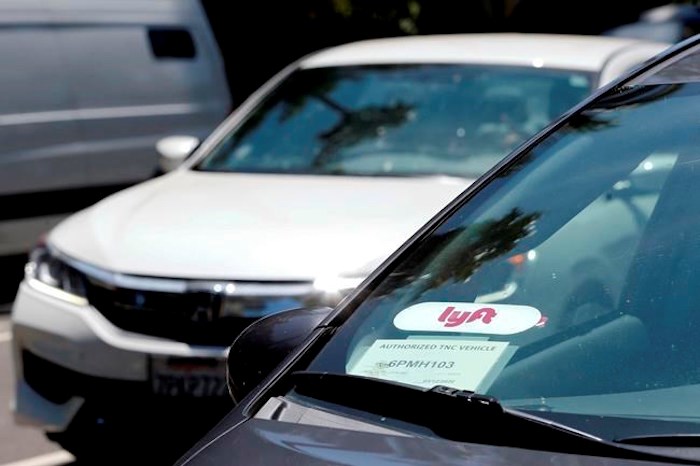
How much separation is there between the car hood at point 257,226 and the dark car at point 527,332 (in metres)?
1.62

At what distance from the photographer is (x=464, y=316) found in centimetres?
274

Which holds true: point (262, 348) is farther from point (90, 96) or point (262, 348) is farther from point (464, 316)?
point (90, 96)

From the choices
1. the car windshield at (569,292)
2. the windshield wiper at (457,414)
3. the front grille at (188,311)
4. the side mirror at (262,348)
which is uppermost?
the car windshield at (569,292)

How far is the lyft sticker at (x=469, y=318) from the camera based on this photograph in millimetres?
2689

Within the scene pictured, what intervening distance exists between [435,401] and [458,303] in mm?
367

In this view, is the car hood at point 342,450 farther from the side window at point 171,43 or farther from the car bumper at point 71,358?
the side window at point 171,43

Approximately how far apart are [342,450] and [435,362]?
33 centimetres

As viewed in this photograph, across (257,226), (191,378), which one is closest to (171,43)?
(257,226)

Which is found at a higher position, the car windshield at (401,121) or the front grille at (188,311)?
the car windshield at (401,121)

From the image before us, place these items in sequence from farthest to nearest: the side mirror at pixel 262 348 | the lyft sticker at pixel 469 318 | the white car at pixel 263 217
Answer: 1. the white car at pixel 263 217
2. the side mirror at pixel 262 348
3. the lyft sticker at pixel 469 318

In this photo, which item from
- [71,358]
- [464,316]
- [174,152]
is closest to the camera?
[464,316]

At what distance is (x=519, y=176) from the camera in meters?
3.08

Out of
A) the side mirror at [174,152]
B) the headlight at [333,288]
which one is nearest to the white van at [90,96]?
the side mirror at [174,152]

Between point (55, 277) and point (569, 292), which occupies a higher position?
point (569, 292)
